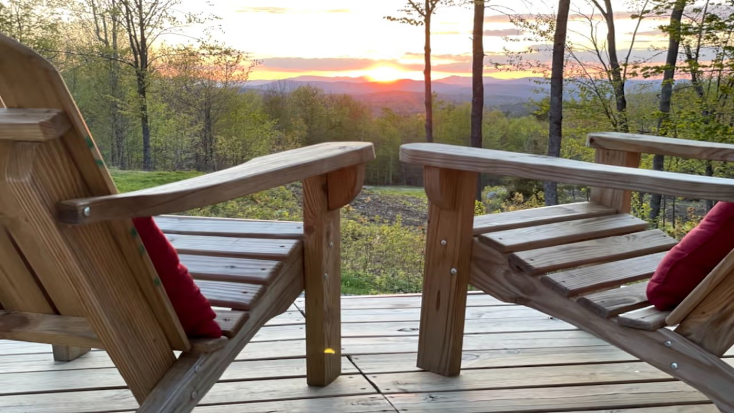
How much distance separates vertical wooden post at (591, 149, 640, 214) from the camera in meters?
1.99

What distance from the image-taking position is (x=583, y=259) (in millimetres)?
1631

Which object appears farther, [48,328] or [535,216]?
[535,216]

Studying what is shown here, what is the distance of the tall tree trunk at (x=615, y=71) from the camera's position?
602 cm

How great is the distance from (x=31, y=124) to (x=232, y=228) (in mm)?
1014

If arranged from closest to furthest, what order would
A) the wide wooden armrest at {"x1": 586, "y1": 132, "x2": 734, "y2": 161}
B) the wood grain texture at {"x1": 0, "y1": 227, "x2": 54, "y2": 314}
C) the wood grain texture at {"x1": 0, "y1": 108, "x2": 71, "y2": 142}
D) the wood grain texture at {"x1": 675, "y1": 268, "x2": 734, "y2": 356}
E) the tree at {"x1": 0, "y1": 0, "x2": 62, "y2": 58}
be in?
the wood grain texture at {"x1": 0, "y1": 108, "x2": 71, "y2": 142} → the wood grain texture at {"x1": 0, "y1": 227, "x2": 54, "y2": 314} → the wood grain texture at {"x1": 675, "y1": 268, "x2": 734, "y2": 356} → the wide wooden armrest at {"x1": 586, "y1": 132, "x2": 734, "y2": 161} → the tree at {"x1": 0, "y1": 0, "x2": 62, "y2": 58}

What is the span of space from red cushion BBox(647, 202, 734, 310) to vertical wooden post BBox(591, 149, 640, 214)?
2.13 feet

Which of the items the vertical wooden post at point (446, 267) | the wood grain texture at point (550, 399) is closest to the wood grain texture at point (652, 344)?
the vertical wooden post at point (446, 267)

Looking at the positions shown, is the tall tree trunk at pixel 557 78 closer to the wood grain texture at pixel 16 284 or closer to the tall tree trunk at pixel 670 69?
the tall tree trunk at pixel 670 69

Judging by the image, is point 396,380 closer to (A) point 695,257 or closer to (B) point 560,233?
(B) point 560,233

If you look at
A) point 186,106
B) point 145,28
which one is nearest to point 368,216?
point 186,106

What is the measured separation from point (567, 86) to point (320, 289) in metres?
5.44

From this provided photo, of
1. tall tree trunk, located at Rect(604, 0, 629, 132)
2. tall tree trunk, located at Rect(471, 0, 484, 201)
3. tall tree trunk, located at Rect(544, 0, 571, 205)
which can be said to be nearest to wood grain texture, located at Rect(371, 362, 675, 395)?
tall tree trunk, located at Rect(544, 0, 571, 205)

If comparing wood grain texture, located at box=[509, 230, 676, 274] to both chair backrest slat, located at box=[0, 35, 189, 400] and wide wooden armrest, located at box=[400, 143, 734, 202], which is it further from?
chair backrest slat, located at box=[0, 35, 189, 400]

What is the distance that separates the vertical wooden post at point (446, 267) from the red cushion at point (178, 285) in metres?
0.70
